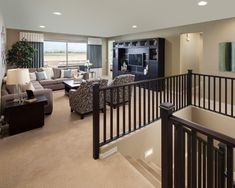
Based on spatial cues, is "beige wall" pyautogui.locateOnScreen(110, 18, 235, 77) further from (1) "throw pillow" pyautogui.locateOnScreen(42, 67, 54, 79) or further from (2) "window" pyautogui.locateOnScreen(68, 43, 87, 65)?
(1) "throw pillow" pyautogui.locateOnScreen(42, 67, 54, 79)

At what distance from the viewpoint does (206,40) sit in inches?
235

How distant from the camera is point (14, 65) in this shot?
26.1 ft

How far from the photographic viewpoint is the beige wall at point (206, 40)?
545 centimetres

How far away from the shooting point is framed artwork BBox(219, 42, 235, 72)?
5324 millimetres

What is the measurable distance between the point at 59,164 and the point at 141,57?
6245 millimetres

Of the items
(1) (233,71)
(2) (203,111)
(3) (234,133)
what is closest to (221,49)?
(1) (233,71)

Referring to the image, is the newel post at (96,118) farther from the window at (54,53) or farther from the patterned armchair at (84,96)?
the window at (54,53)

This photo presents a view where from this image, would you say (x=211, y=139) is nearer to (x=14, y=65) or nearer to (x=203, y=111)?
(x=203, y=111)

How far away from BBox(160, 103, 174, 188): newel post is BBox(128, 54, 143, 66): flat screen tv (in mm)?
6682

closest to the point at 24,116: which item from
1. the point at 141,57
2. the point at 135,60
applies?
the point at 141,57

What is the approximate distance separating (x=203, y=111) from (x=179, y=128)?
360cm

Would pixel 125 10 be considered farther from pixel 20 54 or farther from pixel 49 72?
pixel 20 54

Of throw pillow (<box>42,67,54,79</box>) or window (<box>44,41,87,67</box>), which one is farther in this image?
window (<box>44,41,87,67</box>)

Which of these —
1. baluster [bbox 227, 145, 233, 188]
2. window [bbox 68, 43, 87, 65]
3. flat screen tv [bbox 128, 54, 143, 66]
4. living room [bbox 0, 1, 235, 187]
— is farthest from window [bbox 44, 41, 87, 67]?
baluster [bbox 227, 145, 233, 188]
